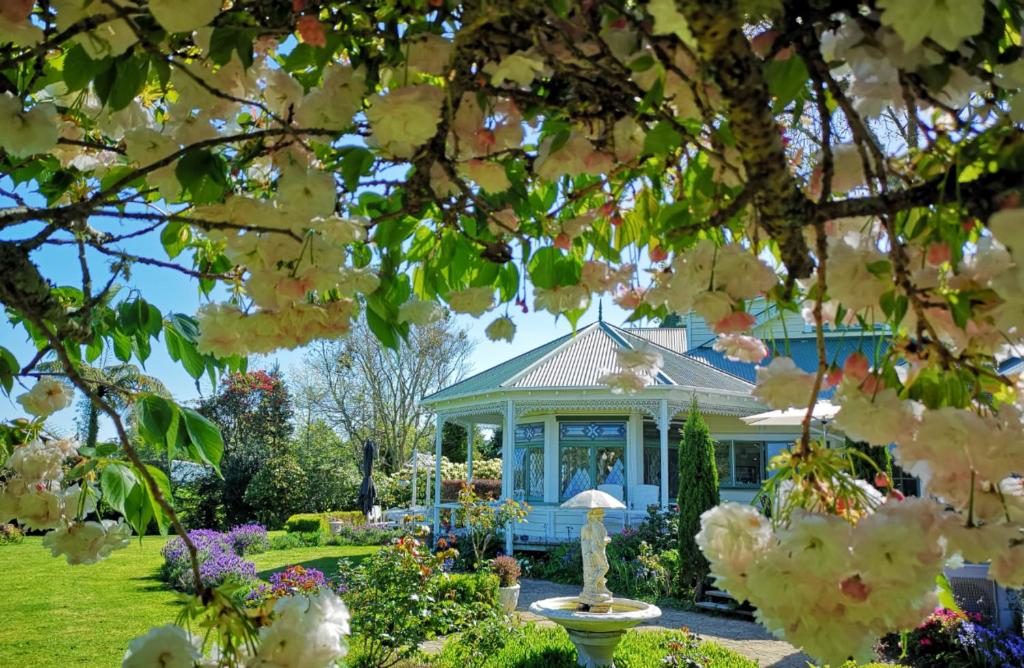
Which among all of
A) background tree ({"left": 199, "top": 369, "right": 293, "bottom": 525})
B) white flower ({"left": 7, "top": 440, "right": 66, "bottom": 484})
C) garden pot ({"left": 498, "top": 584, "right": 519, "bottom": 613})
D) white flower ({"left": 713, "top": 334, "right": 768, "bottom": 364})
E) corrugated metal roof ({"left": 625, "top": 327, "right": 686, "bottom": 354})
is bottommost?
garden pot ({"left": 498, "top": 584, "right": 519, "bottom": 613})

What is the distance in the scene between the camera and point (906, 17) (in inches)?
30.5

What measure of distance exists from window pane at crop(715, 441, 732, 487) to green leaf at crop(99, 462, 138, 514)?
48.7 feet

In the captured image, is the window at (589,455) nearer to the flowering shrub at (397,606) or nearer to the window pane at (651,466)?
the window pane at (651,466)

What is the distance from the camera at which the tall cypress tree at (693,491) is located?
10.8 m

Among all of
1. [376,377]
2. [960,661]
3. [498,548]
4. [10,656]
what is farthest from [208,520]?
[960,661]

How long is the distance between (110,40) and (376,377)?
26.4 meters

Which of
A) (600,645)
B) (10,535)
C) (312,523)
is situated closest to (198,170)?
(600,645)

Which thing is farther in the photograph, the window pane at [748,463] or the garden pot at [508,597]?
the window pane at [748,463]

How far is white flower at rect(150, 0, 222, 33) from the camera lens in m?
0.96

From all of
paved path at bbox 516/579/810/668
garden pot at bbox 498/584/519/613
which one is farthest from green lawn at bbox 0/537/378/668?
paved path at bbox 516/579/810/668

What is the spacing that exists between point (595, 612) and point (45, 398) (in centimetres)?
590

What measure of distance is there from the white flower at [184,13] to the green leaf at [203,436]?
1229 mm

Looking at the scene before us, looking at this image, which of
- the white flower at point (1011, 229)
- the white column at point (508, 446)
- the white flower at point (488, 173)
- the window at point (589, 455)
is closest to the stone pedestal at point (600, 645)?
the white flower at point (488, 173)

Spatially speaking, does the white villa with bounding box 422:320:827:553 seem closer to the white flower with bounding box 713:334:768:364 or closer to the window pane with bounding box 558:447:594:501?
the window pane with bounding box 558:447:594:501
